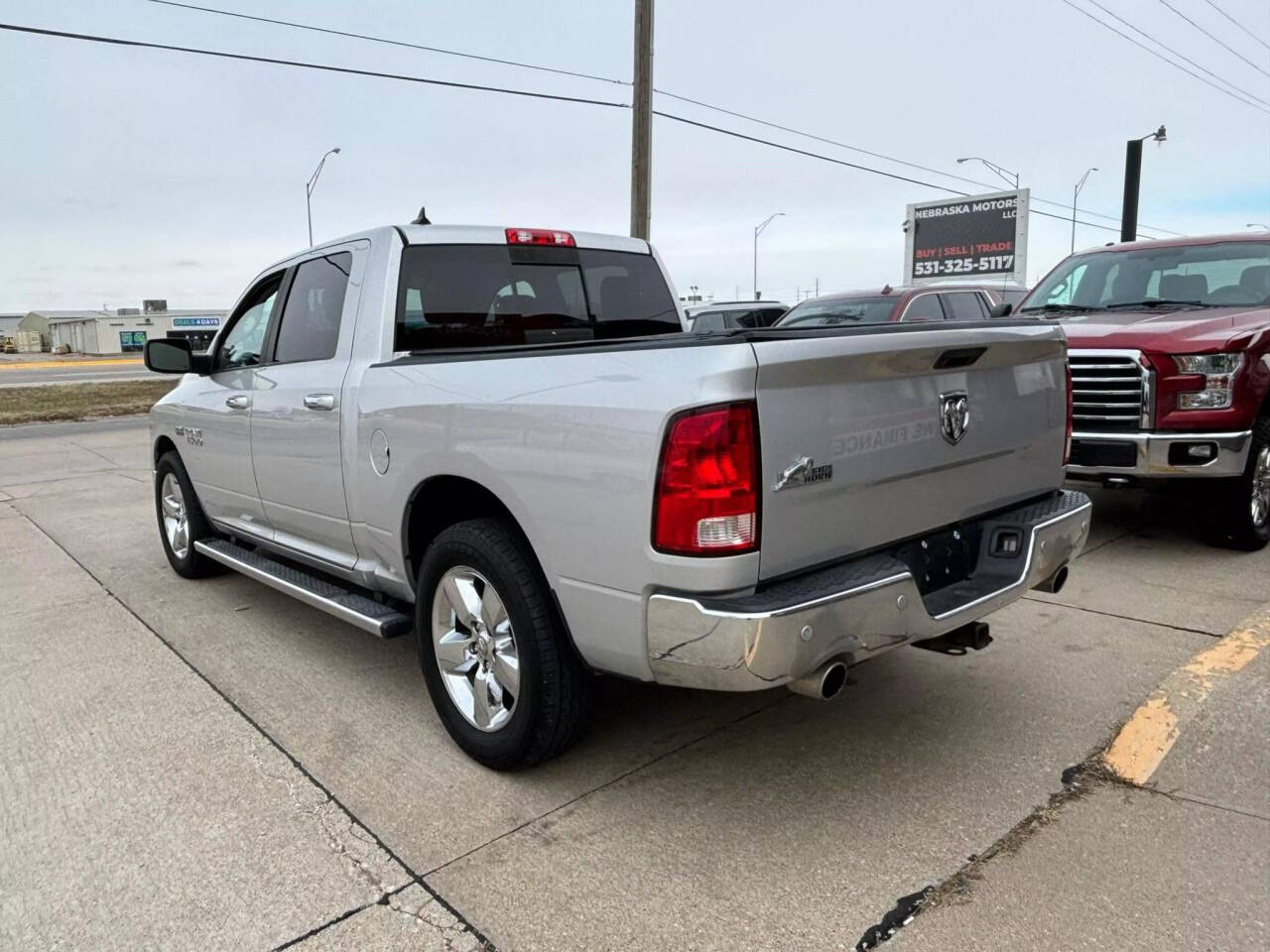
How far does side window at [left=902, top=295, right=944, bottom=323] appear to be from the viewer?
1111 centimetres

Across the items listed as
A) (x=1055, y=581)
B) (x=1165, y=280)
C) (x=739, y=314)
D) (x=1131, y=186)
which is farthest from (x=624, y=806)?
(x=1131, y=186)

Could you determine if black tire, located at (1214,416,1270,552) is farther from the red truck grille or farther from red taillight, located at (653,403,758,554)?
red taillight, located at (653,403,758,554)

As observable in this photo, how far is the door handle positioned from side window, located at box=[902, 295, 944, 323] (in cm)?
836

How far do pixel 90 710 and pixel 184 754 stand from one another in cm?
74

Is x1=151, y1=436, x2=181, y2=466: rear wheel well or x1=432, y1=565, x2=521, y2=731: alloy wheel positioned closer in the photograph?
x1=432, y1=565, x2=521, y2=731: alloy wheel

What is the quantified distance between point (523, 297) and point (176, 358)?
2362 mm

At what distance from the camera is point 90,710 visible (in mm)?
3912

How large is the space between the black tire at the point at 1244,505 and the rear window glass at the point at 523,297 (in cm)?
378

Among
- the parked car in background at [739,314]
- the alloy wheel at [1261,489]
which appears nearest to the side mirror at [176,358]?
the alloy wheel at [1261,489]

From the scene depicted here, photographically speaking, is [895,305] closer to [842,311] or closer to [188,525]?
[842,311]

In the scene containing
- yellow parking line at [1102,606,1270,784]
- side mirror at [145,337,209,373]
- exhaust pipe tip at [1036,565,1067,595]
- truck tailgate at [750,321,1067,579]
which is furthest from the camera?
side mirror at [145,337,209,373]

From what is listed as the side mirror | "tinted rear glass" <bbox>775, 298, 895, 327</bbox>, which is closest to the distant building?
"tinted rear glass" <bbox>775, 298, 895, 327</bbox>

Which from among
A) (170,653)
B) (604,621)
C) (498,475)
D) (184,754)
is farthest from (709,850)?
(170,653)

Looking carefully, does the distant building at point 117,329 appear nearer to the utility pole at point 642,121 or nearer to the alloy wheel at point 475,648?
the utility pole at point 642,121
